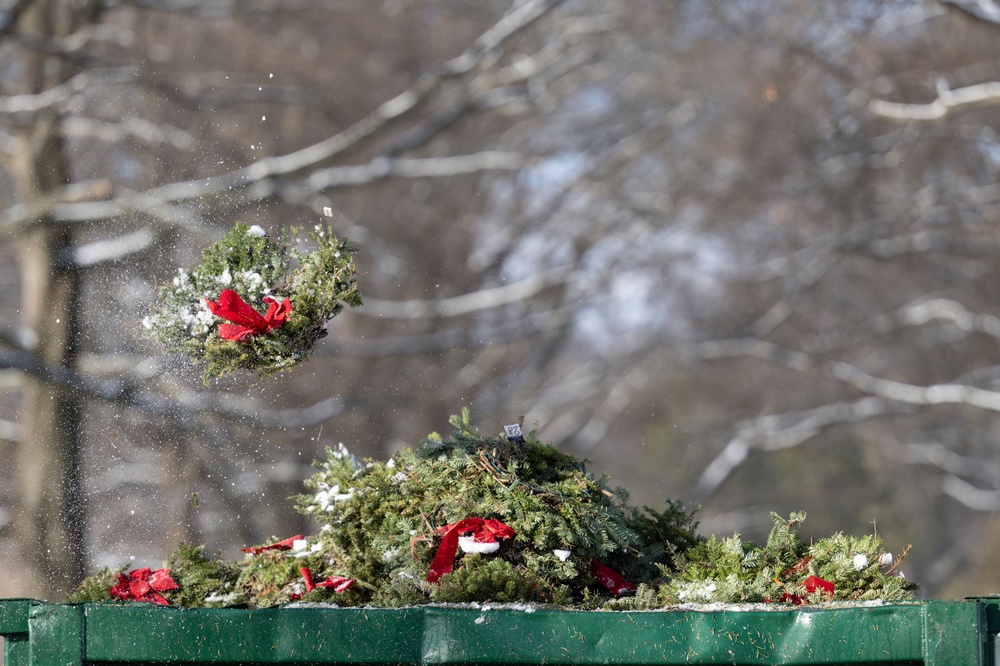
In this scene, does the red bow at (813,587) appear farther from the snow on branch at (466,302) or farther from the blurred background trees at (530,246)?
the snow on branch at (466,302)

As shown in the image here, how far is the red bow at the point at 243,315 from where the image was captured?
10.8ft

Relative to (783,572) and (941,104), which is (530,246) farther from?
(783,572)

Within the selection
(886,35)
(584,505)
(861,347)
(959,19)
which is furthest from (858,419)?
(584,505)

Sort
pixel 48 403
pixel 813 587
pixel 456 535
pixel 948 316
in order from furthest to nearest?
pixel 948 316
pixel 48 403
pixel 456 535
pixel 813 587

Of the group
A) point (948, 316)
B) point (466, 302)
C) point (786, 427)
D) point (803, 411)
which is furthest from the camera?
point (803, 411)

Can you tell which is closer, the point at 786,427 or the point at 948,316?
the point at 948,316

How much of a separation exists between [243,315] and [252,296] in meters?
0.12

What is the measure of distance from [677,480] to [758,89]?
7966mm

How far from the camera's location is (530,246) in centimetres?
1898

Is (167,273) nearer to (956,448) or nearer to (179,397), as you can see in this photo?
(179,397)

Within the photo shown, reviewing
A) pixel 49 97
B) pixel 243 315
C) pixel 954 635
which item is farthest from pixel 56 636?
pixel 49 97

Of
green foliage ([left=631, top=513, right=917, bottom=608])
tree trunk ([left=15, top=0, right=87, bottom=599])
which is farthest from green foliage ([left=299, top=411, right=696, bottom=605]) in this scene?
tree trunk ([left=15, top=0, right=87, bottom=599])

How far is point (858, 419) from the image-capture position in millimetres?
22422

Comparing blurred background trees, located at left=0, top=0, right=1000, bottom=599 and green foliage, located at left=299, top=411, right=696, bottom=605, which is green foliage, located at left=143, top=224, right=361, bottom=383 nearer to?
green foliage, located at left=299, top=411, right=696, bottom=605
